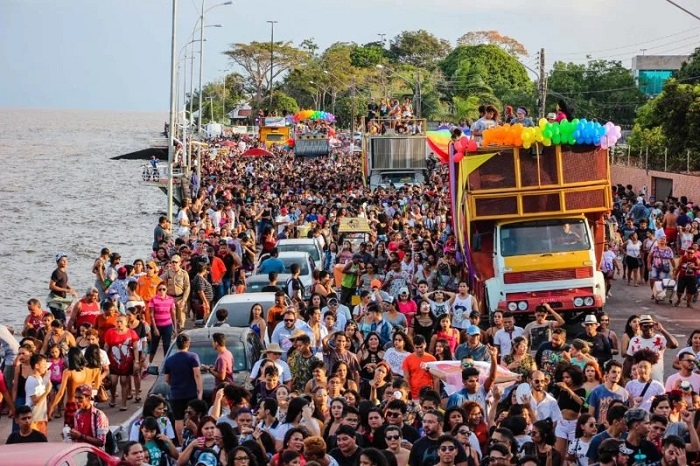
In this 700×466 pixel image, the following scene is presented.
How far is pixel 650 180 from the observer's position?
49531 millimetres

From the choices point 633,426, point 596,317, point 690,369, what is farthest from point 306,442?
point 596,317

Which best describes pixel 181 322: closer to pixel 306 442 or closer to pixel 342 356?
pixel 342 356

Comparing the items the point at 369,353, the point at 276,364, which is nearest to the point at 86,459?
Answer: the point at 276,364

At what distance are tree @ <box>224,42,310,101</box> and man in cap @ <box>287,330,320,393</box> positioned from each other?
472 feet

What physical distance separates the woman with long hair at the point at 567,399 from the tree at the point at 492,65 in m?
127

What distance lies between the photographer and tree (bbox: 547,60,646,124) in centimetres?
9269

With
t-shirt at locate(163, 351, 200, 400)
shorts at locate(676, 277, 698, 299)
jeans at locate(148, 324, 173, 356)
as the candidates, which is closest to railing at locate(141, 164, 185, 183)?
shorts at locate(676, 277, 698, 299)

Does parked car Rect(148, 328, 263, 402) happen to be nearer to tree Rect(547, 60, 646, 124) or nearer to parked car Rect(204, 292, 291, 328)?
parked car Rect(204, 292, 291, 328)

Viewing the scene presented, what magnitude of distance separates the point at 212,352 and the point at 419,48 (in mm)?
160574

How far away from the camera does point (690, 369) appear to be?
1309cm

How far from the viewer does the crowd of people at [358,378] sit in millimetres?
10812

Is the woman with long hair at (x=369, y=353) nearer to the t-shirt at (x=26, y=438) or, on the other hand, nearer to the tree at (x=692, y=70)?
the t-shirt at (x=26, y=438)

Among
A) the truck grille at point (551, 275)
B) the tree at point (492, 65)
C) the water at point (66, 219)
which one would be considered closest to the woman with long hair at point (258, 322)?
the truck grille at point (551, 275)

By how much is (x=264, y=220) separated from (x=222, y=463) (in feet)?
83.7
